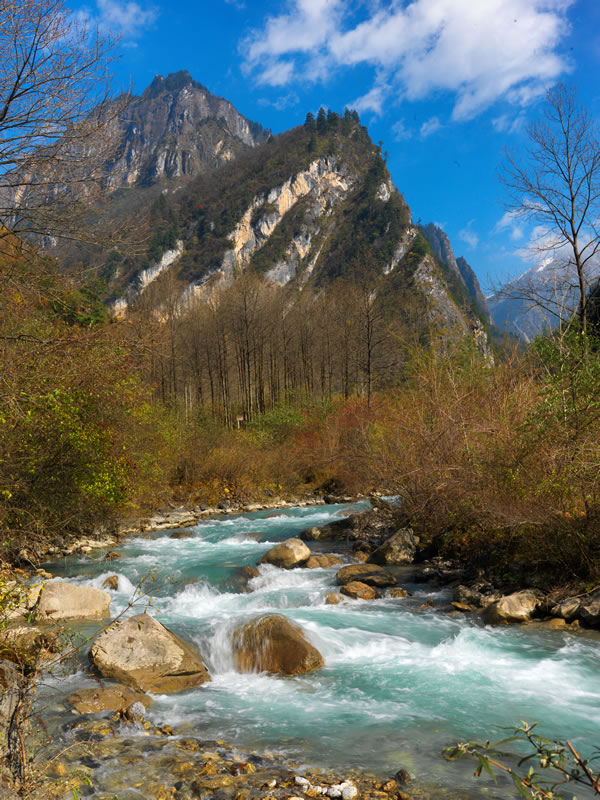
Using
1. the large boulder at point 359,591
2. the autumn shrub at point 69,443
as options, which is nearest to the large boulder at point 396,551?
the large boulder at point 359,591

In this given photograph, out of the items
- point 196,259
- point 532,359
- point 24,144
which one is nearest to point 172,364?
point 532,359

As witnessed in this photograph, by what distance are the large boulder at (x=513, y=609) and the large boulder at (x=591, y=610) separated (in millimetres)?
655

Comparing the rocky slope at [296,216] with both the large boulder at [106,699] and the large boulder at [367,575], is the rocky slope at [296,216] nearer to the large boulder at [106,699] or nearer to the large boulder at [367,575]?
the large boulder at [367,575]

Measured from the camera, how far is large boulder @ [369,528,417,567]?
12.6 m

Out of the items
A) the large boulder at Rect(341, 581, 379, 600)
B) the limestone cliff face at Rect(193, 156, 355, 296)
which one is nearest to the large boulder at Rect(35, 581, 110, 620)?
the large boulder at Rect(341, 581, 379, 600)

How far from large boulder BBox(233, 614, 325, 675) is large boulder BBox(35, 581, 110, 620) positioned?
274 centimetres

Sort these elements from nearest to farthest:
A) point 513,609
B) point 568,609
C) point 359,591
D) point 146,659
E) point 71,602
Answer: point 146,659 < point 568,609 < point 513,609 < point 71,602 < point 359,591

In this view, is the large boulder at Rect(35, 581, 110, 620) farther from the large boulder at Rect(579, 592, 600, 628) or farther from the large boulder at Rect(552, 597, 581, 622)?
the large boulder at Rect(579, 592, 600, 628)

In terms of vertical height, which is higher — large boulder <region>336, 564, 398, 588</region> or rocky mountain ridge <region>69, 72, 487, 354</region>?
rocky mountain ridge <region>69, 72, 487, 354</region>

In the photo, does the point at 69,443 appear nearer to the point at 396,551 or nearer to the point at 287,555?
the point at 287,555

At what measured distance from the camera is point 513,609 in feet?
28.8

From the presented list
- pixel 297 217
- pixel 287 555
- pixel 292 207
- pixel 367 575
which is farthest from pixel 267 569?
pixel 292 207

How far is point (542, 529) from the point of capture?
9.55m

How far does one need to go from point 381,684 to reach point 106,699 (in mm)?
3381
